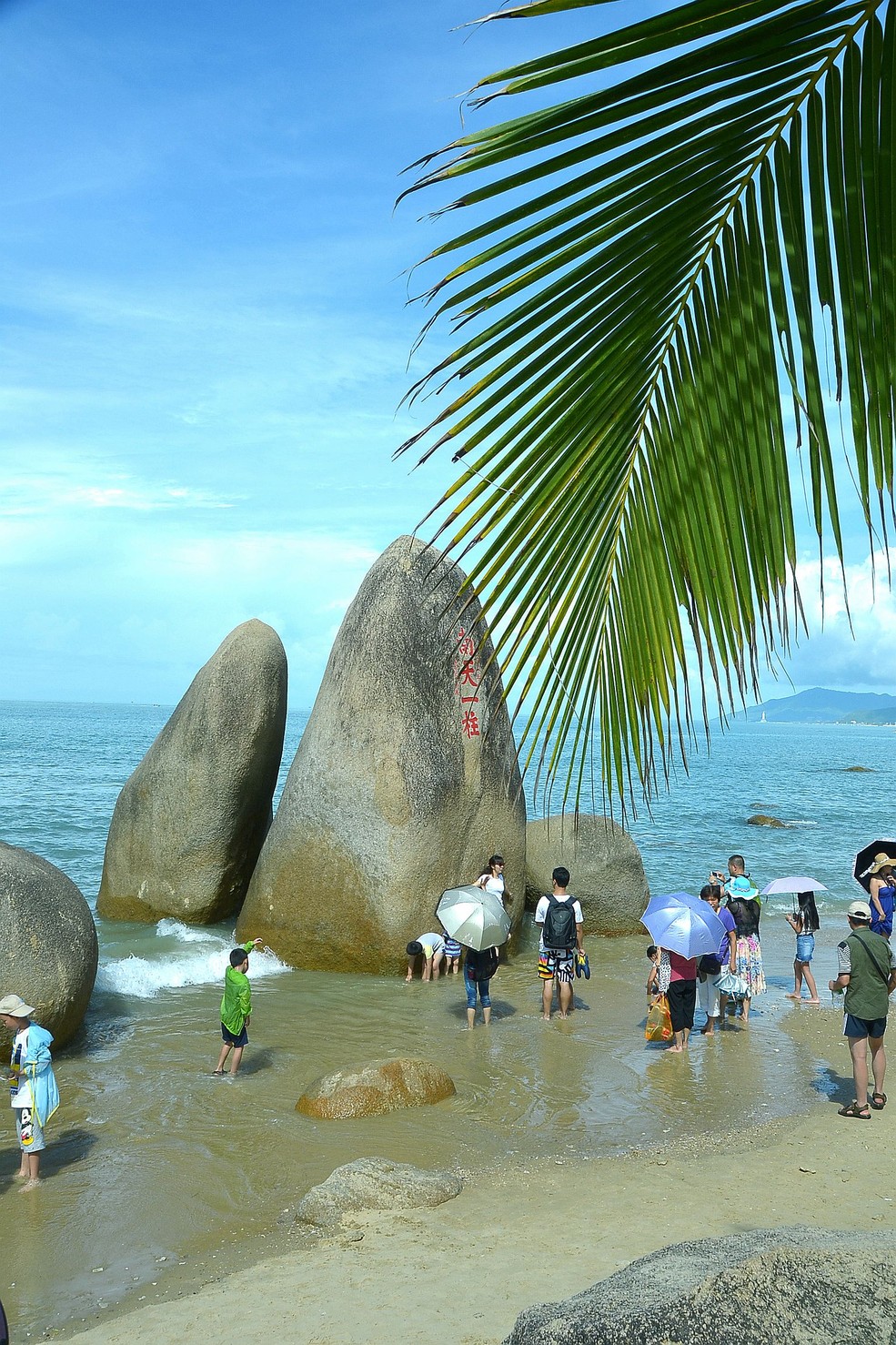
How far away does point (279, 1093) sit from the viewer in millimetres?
8852

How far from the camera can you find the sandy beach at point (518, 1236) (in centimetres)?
522

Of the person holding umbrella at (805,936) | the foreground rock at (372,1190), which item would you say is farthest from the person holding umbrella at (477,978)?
the foreground rock at (372,1190)

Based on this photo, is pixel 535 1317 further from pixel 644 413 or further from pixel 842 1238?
pixel 644 413

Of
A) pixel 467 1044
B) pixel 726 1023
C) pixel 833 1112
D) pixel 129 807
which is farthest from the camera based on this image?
pixel 129 807

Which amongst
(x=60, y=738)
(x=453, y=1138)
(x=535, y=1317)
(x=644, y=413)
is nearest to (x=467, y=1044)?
(x=453, y=1138)

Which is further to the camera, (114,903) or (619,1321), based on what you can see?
(114,903)

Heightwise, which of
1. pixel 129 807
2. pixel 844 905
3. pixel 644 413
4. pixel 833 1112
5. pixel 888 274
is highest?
pixel 888 274

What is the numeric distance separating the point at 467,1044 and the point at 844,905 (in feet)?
39.3

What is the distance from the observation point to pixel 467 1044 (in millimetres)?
10148

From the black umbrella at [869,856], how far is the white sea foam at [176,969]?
6594 mm

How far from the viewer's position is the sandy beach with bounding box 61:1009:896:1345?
5.22 m

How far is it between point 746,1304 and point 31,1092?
594cm

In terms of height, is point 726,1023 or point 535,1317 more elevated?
point 535,1317

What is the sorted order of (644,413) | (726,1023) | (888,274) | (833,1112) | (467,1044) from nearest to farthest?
(888,274), (644,413), (833,1112), (467,1044), (726,1023)
